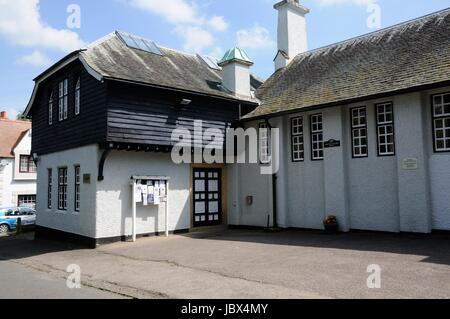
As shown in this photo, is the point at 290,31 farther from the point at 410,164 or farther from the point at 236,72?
the point at 410,164

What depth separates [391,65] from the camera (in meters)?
13.6

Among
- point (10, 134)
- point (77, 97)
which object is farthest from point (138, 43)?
point (10, 134)

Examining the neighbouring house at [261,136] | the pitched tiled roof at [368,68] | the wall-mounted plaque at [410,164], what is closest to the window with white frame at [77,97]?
the neighbouring house at [261,136]

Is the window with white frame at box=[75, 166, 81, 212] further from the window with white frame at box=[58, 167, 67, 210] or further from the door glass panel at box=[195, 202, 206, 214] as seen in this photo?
the door glass panel at box=[195, 202, 206, 214]

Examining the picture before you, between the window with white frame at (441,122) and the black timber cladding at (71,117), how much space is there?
32.8ft

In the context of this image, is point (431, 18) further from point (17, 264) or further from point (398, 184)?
point (17, 264)

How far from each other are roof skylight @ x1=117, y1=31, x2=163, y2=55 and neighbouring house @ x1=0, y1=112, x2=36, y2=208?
18.5m

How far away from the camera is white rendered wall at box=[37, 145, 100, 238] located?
1361 cm

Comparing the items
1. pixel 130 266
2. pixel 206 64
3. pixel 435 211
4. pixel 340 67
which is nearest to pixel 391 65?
pixel 340 67

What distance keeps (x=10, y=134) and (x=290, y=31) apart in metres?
24.3

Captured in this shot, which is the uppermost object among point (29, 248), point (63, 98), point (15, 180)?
point (63, 98)

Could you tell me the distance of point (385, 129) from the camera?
1301 centimetres

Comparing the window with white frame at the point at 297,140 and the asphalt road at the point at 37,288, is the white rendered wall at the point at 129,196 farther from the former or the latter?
the window with white frame at the point at 297,140

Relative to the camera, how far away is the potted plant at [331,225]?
13445 millimetres
